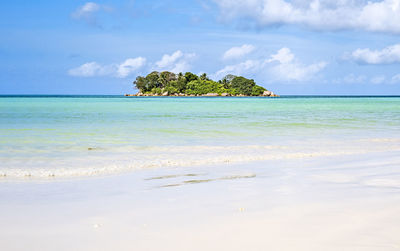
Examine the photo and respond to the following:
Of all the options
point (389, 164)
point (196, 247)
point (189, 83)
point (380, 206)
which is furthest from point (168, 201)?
point (189, 83)

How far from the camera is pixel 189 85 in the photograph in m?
178

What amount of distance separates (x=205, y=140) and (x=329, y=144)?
3.91 meters

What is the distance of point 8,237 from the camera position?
3891 millimetres

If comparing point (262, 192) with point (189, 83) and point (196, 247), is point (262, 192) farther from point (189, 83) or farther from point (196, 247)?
point (189, 83)

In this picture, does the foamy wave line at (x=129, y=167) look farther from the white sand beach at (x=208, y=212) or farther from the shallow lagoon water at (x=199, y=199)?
the white sand beach at (x=208, y=212)

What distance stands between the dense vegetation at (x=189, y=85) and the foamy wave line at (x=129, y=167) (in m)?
166

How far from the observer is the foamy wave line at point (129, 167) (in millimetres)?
7504

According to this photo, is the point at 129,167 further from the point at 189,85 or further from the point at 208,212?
the point at 189,85

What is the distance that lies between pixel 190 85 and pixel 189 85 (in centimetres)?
52

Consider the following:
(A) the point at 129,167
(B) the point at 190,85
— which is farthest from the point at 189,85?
(A) the point at 129,167

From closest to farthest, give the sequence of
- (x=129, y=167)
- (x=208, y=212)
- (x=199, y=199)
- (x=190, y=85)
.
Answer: (x=208, y=212)
(x=199, y=199)
(x=129, y=167)
(x=190, y=85)

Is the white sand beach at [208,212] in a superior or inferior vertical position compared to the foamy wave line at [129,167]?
superior

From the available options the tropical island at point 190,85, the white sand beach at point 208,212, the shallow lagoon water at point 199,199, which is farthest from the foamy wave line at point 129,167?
the tropical island at point 190,85

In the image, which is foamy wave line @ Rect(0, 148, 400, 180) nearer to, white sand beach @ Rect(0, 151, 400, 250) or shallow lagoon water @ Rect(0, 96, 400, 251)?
shallow lagoon water @ Rect(0, 96, 400, 251)
